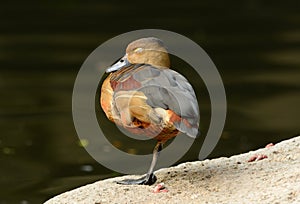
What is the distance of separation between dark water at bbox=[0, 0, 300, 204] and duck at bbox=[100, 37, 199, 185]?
5.62ft

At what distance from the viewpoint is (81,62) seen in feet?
31.1

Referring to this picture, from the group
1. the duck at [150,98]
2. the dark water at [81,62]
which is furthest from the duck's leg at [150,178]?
the dark water at [81,62]

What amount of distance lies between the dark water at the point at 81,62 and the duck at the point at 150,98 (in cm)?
171

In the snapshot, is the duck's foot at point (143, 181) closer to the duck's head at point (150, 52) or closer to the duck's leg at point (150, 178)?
the duck's leg at point (150, 178)

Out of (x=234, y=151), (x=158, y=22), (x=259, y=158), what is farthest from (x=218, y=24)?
(x=259, y=158)

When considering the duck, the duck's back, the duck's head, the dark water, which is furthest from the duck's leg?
the dark water

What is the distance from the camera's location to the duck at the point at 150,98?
343cm

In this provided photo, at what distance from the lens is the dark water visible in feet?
19.8

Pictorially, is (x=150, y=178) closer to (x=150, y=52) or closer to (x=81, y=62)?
(x=150, y=52)

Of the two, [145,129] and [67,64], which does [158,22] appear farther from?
[145,129]

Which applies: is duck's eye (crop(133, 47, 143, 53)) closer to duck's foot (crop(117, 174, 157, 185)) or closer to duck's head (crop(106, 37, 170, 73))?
duck's head (crop(106, 37, 170, 73))

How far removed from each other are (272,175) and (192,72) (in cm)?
569

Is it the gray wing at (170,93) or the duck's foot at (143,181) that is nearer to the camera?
the gray wing at (170,93)

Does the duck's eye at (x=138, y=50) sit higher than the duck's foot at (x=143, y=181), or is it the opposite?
the duck's eye at (x=138, y=50)
